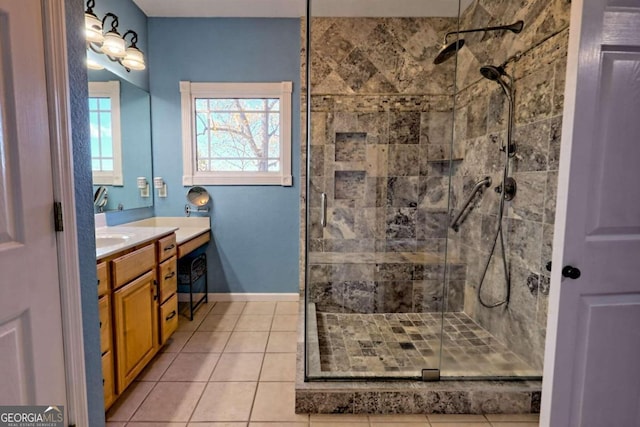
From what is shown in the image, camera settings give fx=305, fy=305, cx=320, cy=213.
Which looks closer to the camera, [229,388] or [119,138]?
[229,388]

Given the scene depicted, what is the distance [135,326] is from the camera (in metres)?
1.77

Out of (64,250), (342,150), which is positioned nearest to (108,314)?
→ (64,250)

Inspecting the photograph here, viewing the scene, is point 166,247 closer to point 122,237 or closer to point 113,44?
point 122,237

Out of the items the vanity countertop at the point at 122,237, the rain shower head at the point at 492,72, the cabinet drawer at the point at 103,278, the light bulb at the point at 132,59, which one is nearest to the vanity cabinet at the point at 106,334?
the cabinet drawer at the point at 103,278

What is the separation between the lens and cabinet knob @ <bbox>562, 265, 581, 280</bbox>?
1.10 m

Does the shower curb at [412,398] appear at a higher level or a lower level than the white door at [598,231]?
lower

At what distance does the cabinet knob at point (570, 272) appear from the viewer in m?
1.10

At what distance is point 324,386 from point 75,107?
5.52 feet

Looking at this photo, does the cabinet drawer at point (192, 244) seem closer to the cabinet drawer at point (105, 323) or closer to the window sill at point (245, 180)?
the window sill at point (245, 180)

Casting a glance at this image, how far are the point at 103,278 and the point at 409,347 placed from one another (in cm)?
194

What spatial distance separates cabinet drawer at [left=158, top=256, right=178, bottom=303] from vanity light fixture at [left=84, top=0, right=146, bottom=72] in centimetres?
152

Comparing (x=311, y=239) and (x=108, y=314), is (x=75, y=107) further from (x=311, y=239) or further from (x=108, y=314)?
(x=311, y=239)

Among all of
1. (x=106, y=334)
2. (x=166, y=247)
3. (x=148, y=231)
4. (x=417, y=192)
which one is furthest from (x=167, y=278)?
(x=417, y=192)

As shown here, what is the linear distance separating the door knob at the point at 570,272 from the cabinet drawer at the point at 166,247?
217 centimetres
